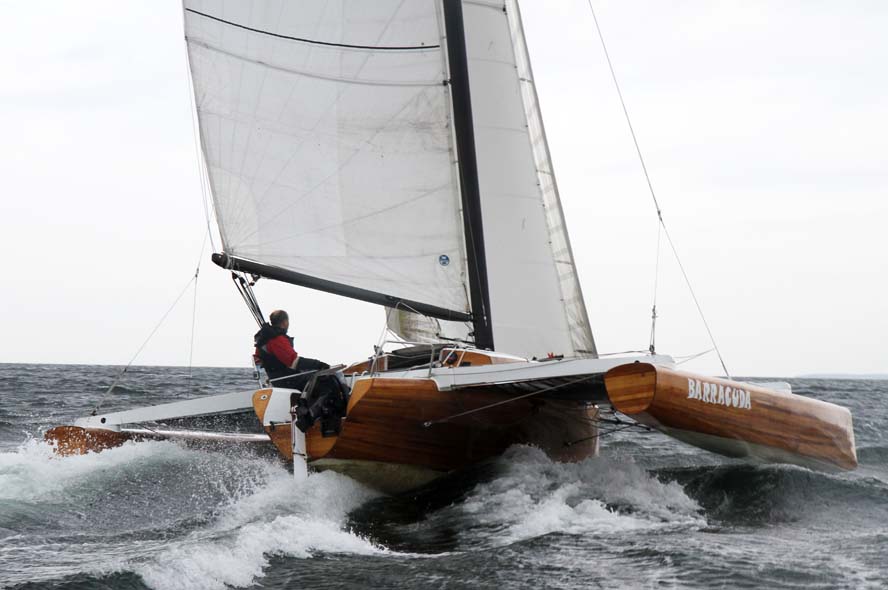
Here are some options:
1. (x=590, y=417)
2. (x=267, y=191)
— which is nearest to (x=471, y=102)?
(x=267, y=191)

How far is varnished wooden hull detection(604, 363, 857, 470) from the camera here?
19.3ft

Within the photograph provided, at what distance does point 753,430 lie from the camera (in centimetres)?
683

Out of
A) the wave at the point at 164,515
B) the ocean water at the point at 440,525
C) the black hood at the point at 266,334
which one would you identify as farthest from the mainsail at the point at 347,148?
the wave at the point at 164,515

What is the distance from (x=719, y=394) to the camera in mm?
6449

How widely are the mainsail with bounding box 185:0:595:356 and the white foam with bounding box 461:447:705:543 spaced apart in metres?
1.27

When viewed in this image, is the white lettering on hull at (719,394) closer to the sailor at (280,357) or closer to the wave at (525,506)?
the wave at (525,506)

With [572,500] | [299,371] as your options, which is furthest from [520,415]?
[299,371]

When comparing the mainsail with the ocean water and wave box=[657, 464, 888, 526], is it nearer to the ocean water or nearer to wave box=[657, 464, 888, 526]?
the ocean water

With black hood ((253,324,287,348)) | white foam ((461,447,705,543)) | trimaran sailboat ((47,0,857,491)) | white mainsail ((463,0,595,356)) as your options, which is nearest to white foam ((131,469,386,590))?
trimaran sailboat ((47,0,857,491))

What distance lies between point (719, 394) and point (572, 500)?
1.16 meters

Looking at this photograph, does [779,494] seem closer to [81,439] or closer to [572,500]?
[572,500]

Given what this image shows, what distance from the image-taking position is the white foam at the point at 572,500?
5816mm

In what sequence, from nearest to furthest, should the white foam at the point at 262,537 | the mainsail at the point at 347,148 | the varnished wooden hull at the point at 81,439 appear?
the white foam at the point at 262,537, the mainsail at the point at 347,148, the varnished wooden hull at the point at 81,439

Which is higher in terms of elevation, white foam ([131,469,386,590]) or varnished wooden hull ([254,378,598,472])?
varnished wooden hull ([254,378,598,472])
